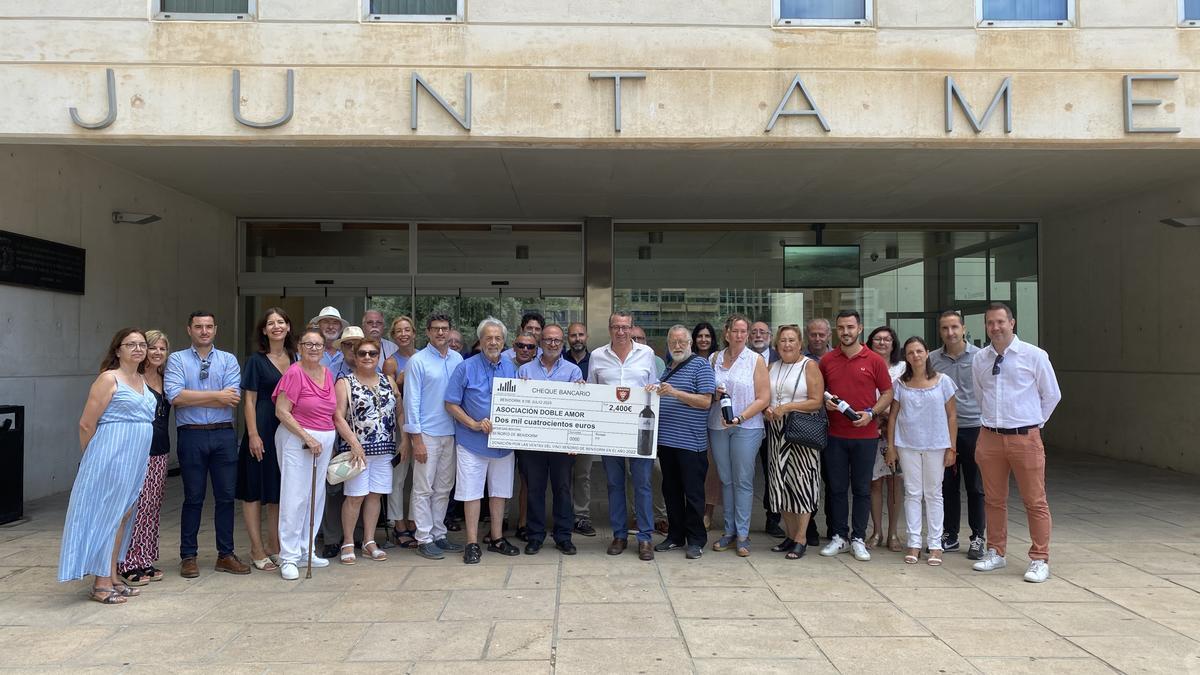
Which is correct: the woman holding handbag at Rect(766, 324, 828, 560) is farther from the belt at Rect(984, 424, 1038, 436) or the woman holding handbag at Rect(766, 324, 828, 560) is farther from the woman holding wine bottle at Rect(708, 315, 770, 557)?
the belt at Rect(984, 424, 1038, 436)

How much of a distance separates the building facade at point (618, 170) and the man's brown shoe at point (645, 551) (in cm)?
359

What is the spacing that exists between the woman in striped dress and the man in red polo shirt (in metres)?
4.60

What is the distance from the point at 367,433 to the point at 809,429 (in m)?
3.21

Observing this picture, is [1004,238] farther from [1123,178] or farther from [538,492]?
[538,492]

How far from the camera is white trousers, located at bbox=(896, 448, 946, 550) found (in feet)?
18.9

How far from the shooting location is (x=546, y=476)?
611 cm

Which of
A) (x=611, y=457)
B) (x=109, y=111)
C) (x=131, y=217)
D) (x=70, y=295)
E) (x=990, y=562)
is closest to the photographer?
(x=990, y=562)

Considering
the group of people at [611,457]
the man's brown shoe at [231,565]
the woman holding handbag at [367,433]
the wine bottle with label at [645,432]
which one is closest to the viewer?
the group of people at [611,457]

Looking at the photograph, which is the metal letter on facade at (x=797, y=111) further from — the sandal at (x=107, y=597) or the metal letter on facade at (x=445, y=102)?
the sandal at (x=107, y=597)

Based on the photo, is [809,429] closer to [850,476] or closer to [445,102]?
[850,476]

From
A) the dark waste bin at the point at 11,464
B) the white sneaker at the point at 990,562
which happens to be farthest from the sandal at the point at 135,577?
the white sneaker at the point at 990,562

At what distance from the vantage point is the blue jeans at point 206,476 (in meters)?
5.25

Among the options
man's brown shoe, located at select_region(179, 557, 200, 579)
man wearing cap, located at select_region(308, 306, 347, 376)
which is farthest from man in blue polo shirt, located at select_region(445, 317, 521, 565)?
man's brown shoe, located at select_region(179, 557, 200, 579)

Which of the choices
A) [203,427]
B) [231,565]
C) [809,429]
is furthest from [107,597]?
[809,429]
